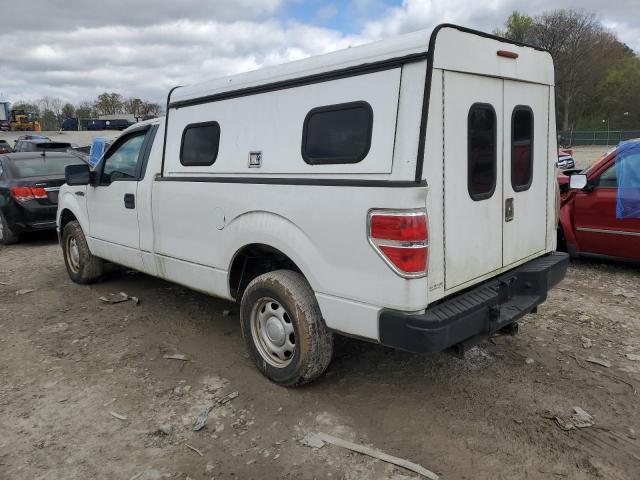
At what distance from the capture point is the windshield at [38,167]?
9.20 m

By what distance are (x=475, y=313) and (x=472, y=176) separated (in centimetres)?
85

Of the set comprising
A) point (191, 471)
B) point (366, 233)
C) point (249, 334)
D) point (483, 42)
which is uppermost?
point (483, 42)

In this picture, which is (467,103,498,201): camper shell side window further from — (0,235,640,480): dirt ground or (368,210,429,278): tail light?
(0,235,640,480): dirt ground

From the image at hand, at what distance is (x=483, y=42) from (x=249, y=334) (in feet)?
→ 8.37

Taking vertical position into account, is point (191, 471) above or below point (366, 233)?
below

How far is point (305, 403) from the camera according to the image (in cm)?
360

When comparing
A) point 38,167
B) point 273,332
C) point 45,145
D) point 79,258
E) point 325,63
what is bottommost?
point 273,332

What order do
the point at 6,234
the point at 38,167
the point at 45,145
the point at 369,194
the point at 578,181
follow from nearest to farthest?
the point at 369,194 < the point at 578,181 < the point at 6,234 < the point at 38,167 < the point at 45,145

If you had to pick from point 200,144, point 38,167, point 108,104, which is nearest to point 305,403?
point 200,144

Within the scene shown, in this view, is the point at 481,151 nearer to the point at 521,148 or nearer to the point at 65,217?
the point at 521,148

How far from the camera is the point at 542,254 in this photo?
416cm

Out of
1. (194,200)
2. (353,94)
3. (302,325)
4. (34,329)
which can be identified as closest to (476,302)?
(302,325)

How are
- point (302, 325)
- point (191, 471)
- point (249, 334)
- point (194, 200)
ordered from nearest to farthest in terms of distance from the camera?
1. point (191, 471)
2. point (302, 325)
3. point (249, 334)
4. point (194, 200)

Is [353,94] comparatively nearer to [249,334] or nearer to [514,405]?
[249,334]
